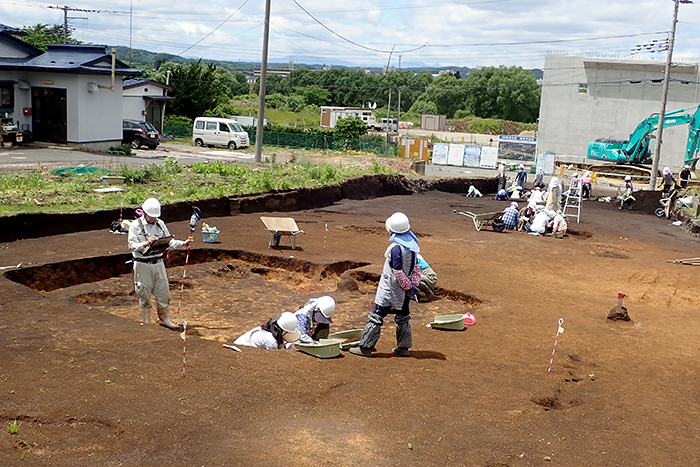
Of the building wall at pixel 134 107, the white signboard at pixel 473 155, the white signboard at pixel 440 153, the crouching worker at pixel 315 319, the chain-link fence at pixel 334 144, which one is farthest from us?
the white signboard at pixel 440 153

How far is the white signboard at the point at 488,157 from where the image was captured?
44897mm

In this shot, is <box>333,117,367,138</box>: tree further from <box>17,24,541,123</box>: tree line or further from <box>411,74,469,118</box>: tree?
<box>411,74,469,118</box>: tree

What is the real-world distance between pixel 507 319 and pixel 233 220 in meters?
9.76

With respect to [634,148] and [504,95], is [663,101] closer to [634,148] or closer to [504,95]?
[634,148]

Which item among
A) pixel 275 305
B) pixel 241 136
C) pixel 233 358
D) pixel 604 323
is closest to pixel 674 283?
pixel 604 323

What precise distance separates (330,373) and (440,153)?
39.8m

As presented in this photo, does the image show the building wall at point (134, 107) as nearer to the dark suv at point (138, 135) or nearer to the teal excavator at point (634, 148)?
the dark suv at point (138, 135)

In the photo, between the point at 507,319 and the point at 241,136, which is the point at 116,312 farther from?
the point at 241,136

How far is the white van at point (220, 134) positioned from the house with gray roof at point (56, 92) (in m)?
10.6

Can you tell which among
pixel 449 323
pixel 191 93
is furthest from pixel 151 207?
pixel 191 93

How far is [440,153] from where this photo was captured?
46.1 metres

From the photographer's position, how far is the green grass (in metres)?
15.9

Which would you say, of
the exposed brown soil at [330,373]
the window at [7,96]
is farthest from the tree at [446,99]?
the exposed brown soil at [330,373]

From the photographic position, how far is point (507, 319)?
10.8 m
